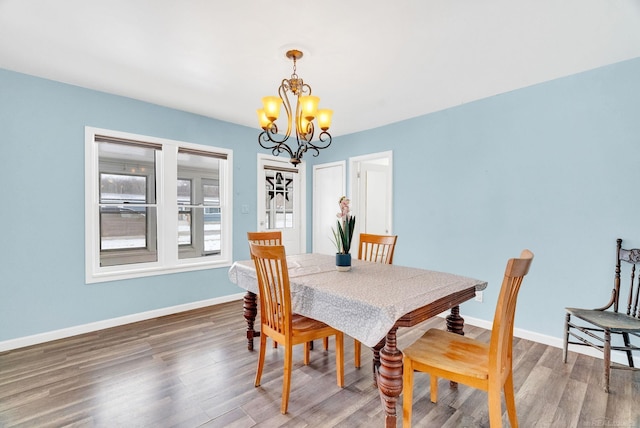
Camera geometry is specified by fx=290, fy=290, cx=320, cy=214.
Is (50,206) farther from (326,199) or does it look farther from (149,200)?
(326,199)

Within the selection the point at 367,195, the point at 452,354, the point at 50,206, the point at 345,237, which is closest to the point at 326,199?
the point at 367,195

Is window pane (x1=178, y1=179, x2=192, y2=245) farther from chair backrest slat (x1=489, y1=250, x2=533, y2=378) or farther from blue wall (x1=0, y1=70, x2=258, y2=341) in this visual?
chair backrest slat (x1=489, y1=250, x2=533, y2=378)

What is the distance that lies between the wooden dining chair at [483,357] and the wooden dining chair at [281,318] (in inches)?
24.3

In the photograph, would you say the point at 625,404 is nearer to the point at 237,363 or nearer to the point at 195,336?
the point at 237,363

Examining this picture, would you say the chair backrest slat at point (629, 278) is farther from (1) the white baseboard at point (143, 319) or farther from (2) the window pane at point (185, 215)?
(2) the window pane at point (185, 215)

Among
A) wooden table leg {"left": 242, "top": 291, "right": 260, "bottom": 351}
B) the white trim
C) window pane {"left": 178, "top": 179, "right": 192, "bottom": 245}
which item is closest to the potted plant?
wooden table leg {"left": 242, "top": 291, "right": 260, "bottom": 351}

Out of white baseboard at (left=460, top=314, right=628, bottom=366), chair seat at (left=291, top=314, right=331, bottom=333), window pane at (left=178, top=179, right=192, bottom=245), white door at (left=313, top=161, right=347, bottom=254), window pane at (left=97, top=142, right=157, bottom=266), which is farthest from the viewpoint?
white door at (left=313, top=161, right=347, bottom=254)

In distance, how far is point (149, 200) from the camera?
11.7 ft

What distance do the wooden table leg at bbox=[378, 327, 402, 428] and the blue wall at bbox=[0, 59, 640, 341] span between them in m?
2.13

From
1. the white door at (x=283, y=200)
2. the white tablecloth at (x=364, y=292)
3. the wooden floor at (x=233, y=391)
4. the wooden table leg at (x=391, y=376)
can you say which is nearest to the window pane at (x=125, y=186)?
the wooden floor at (x=233, y=391)

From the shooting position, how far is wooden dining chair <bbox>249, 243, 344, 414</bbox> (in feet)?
5.81

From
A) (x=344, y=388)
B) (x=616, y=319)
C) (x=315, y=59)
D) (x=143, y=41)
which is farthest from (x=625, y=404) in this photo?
(x=143, y=41)

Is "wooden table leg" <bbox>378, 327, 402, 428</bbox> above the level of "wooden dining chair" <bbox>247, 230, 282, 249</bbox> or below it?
below

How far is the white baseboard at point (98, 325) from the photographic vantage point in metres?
2.64
